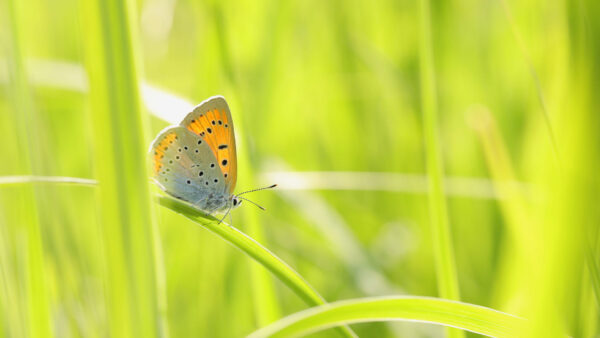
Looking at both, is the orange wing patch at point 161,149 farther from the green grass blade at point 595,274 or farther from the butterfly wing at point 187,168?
the green grass blade at point 595,274

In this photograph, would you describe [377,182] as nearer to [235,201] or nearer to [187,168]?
[235,201]

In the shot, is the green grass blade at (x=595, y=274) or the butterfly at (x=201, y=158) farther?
the butterfly at (x=201, y=158)

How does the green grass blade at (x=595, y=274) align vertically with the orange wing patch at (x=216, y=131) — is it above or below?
below

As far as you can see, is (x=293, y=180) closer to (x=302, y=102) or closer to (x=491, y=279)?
(x=302, y=102)

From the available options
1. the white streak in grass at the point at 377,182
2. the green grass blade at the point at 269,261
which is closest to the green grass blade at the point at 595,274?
the green grass blade at the point at 269,261

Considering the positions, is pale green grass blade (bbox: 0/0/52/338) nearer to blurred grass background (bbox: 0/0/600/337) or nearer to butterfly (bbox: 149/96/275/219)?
blurred grass background (bbox: 0/0/600/337)

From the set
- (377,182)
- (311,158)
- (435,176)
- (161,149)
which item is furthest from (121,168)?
(311,158)
